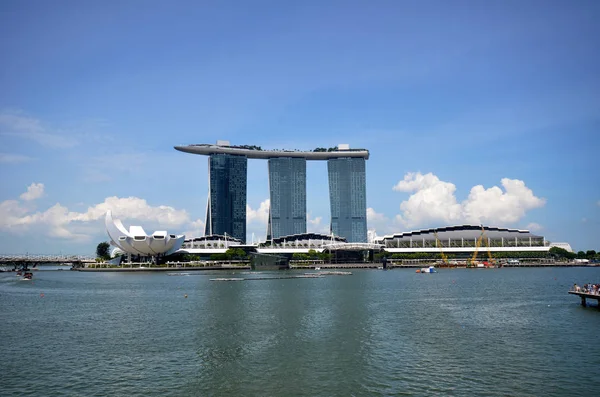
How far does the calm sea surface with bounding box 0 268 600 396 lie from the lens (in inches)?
818

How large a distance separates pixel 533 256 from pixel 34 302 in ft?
524

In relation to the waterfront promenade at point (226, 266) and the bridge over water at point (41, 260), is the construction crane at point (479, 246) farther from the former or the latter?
the bridge over water at point (41, 260)

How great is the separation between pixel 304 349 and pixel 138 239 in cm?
13002

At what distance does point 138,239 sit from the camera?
486ft

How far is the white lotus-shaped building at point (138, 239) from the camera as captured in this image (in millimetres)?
148250

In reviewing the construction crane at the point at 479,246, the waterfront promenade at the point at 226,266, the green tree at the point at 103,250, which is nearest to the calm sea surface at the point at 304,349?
the waterfront promenade at the point at 226,266

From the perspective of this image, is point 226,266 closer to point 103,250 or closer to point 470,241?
point 103,250

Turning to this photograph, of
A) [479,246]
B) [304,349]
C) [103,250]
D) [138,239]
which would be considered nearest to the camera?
[304,349]

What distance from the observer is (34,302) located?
176 feet

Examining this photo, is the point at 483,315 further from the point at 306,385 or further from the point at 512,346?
the point at 306,385

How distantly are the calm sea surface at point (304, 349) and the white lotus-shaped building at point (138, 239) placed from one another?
104 meters

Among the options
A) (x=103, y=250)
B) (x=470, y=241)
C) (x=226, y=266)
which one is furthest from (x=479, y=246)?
(x=103, y=250)

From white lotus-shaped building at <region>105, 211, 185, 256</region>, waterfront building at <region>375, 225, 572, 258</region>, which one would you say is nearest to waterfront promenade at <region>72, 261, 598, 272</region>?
white lotus-shaped building at <region>105, 211, 185, 256</region>

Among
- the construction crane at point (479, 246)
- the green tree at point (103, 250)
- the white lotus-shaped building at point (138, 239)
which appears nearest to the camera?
the white lotus-shaped building at point (138, 239)
